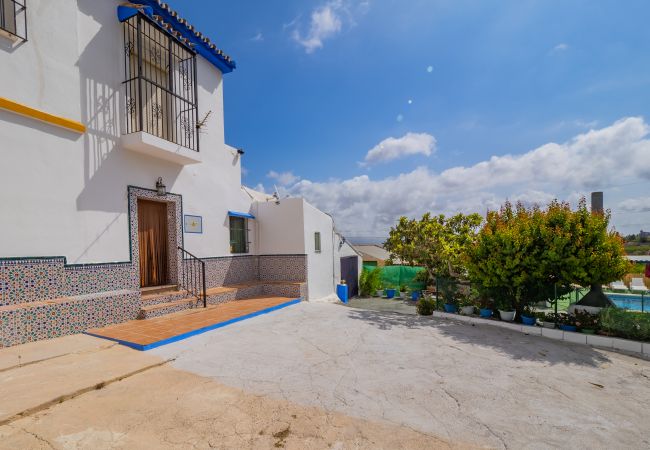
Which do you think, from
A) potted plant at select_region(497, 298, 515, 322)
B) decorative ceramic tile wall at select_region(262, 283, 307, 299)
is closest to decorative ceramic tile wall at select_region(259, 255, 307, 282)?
decorative ceramic tile wall at select_region(262, 283, 307, 299)

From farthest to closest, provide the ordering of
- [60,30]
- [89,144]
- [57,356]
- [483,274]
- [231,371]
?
1. [483,274]
2. [89,144]
3. [60,30]
4. [57,356]
5. [231,371]

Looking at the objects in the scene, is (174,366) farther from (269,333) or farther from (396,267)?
(396,267)

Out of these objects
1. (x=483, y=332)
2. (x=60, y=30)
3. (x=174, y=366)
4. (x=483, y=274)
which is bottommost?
(x=483, y=332)

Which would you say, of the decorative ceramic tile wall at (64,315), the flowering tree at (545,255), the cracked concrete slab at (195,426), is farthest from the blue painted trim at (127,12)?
the flowering tree at (545,255)

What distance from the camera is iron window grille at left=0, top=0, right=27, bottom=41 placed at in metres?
4.86

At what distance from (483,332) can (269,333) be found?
164 inches

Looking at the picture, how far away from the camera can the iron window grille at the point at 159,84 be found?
21.4 feet

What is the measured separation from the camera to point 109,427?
104 inches

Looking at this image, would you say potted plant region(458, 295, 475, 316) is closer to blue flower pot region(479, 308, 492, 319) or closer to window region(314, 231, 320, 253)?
blue flower pot region(479, 308, 492, 319)

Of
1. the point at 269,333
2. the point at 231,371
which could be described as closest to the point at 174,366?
the point at 231,371

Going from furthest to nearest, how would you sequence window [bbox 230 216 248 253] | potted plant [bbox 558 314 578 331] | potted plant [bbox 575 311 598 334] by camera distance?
1. window [bbox 230 216 248 253]
2. potted plant [bbox 558 314 578 331]
3. potted plant [bbox 575 311 598 334]

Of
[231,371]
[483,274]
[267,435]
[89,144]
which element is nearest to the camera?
[267,435]

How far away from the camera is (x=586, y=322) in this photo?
5.78 meters

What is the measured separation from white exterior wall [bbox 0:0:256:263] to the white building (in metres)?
0.02
